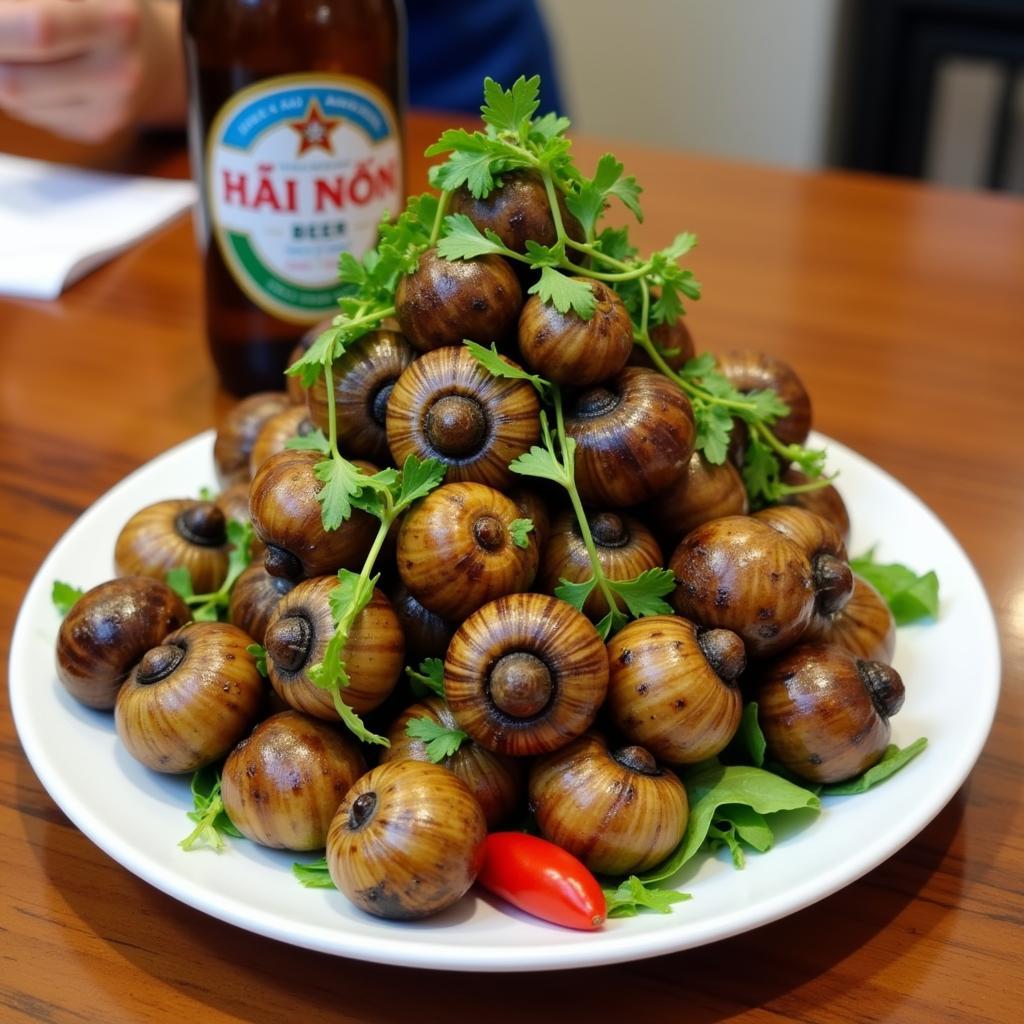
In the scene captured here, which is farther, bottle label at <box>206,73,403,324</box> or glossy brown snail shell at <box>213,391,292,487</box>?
bottle label at <box>206,73,403,324</box>

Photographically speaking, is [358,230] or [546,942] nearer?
[546,942]

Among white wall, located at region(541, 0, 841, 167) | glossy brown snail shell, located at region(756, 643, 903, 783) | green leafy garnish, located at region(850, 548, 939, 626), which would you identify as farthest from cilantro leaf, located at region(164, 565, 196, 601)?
white wall, located at region(541, 0, 841, 167)

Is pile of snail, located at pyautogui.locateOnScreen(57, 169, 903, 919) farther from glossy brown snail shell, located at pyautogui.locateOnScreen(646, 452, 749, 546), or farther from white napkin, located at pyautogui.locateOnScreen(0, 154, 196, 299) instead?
white napkin, located at pyautogui.locateOnScreen(0, 154, 196, 299)

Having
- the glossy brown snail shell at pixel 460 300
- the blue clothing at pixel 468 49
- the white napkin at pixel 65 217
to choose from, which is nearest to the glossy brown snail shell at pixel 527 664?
the glossy brown snail shell at pixel 460 300

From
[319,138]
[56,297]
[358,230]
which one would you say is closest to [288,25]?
[319,138]

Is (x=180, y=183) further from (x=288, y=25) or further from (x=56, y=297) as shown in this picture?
(x=288, y=25)

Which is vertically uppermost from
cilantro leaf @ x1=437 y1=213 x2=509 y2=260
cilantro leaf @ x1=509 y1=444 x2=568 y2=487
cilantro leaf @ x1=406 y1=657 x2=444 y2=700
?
cilantro leaf @ x1=437 y1=213 x2=509 y2=260
